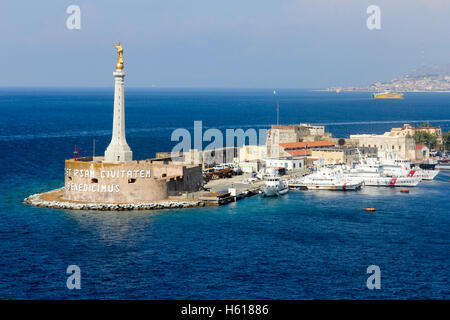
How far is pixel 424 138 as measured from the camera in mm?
111375

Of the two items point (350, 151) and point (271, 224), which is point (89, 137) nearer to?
point (350, 151)

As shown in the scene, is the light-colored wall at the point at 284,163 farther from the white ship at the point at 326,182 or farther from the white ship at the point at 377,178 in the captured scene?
the white ship at the point at 326,182

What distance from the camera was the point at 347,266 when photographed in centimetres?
4362

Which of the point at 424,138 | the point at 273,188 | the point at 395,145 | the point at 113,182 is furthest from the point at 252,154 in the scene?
the point at 113,182

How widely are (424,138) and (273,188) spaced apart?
47700 mm

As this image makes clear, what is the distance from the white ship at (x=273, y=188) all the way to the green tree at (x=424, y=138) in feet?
143

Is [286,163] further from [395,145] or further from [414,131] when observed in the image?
[414,131]

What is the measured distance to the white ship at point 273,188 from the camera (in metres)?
71.6

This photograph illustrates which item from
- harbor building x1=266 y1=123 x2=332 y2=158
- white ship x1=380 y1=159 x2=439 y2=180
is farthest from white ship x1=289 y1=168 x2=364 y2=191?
harbor building x1=266 y1=123 x2=332 y2=158

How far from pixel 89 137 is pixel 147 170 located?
75781mm

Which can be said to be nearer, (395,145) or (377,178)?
(377,178)

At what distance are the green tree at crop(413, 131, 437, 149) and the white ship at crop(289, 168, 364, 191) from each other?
113 feet

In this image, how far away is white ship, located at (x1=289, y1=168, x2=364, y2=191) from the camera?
78188 millimetres
